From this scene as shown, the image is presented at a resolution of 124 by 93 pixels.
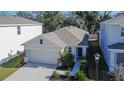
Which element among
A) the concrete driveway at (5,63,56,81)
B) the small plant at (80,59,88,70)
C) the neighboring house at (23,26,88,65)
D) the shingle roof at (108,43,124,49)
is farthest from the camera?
the shingle roof at (108,43,124,49)

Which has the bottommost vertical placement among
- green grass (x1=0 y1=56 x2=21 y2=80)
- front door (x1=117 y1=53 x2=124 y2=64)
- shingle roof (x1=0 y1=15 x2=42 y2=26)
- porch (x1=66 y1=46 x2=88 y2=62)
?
green grass (x1=0 y1=56 x2=21 y2=80)

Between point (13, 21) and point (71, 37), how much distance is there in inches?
150

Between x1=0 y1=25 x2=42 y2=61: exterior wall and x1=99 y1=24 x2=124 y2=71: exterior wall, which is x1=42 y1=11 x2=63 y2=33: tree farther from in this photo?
x1=99 y1=24 x2=124 y2=71: exterior wall

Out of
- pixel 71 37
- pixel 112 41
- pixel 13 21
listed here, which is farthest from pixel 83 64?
pixel 13 21

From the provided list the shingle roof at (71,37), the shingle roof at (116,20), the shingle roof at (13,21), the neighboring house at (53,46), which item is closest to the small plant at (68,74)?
the neighboring house at (53,46)

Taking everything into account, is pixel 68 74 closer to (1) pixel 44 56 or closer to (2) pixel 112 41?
(1) pixel 44 56

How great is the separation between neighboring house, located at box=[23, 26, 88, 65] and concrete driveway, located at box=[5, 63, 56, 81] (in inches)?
13.1

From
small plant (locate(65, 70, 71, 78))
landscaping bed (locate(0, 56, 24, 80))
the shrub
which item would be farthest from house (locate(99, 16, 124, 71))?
landscaping bed (locate(0, 56, 24, 80))

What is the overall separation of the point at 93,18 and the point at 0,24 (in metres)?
4.86

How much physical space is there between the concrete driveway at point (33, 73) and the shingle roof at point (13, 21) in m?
2.29

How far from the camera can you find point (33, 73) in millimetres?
15703

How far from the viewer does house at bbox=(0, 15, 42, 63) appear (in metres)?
15.2
